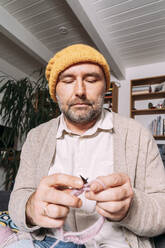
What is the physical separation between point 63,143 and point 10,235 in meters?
0.40

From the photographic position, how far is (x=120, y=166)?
687 mm

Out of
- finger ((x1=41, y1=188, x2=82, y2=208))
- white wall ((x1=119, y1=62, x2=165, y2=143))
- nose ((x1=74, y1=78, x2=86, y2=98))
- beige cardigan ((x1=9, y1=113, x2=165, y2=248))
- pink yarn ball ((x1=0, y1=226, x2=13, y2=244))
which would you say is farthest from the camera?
white wall ((x1=119, y1=62, x2=165, y2=143))

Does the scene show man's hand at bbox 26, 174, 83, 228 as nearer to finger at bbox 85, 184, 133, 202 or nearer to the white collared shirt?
finger at bbox 85, 184, 133, 202

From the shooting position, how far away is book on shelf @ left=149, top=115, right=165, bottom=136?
2.96 metres

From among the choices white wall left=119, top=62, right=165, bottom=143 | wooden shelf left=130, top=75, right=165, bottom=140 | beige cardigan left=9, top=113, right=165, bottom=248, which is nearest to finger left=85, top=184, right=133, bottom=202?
beige cardigan left=9, top=113, right=165, bottom=248

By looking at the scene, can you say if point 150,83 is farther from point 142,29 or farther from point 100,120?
point 100,120

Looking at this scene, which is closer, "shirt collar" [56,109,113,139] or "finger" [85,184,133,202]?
"finger" [85,184,133,202]

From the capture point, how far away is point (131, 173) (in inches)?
26.9

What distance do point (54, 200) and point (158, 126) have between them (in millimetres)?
2908

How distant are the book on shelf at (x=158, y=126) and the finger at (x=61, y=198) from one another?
9.26ft

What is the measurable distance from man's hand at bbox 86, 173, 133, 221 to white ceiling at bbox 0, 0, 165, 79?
1.94m

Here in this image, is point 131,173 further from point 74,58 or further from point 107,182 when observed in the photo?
point 74,58

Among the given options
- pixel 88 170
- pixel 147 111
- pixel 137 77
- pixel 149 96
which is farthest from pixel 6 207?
pixel 137 77

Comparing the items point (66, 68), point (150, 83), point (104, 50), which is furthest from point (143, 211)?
point (150, 83)
